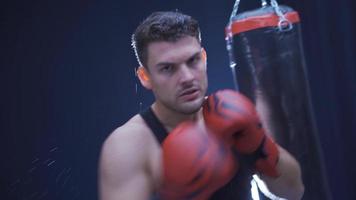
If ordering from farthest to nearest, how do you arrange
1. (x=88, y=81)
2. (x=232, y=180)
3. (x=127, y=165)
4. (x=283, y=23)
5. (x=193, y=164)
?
(x=88, y=81)
(x=283, y=23)
(x=232, y=180)
(x=127, y=165)
(x=193, y=164)

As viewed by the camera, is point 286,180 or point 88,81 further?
point 88,81

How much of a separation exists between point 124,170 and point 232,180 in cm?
33

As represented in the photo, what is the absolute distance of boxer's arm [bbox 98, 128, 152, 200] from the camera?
115 centimetres

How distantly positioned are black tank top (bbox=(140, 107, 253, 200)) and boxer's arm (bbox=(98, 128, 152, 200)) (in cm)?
8

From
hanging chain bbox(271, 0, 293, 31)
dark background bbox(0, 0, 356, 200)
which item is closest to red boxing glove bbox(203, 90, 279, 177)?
hanging chain bbox(271, 0, 293, 31)

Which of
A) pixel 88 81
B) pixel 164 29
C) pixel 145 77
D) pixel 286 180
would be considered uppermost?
pixel 164 29

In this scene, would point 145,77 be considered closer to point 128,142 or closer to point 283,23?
point 128,142

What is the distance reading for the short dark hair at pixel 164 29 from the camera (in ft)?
4.04

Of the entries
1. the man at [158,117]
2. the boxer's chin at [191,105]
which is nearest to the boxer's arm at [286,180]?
the man at [158,117]

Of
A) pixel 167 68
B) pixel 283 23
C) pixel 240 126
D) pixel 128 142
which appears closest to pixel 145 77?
pixel 167 68

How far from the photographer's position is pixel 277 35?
4.69ft

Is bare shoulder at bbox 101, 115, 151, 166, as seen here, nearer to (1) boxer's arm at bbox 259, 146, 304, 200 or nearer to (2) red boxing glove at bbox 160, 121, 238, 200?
(2) red boxing glove at bbox 160, 121, 238, 200

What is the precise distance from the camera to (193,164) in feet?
3.48

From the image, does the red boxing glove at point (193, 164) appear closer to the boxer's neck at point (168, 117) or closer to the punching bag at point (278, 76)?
the boxer's neck at point (168, 117)
